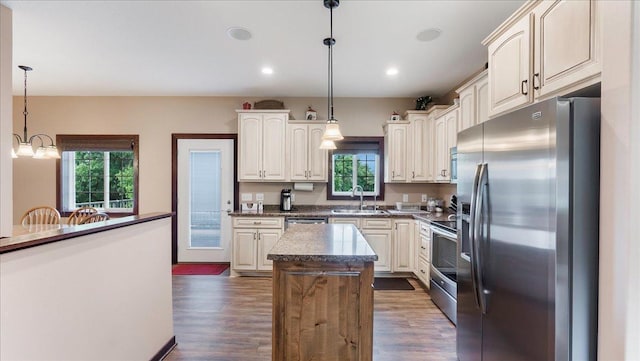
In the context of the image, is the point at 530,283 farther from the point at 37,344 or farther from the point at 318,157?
the point at 318,157

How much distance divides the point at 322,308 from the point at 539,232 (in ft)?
3.81

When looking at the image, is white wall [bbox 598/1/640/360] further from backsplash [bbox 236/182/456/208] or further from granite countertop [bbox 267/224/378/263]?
backsplash [bbox 236/182/456/208]

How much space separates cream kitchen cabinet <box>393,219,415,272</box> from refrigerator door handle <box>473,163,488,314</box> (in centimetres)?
233

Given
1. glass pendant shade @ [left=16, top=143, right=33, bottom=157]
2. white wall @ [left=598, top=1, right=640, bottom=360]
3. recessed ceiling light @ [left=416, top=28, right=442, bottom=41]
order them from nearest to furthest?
white wall @ [left=598, top=1, right=640, bottom=360], recessed ceiling light @ [left=416, top=28, right=442, bottom=41], glass pendant shade @ [left=16, top=143, right=33, bottom=157]

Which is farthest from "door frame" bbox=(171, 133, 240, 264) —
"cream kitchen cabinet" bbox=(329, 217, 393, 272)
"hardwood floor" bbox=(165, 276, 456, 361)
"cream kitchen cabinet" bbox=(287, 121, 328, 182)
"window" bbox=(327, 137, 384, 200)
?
"cream kitchen cabinet" bbox=(329, 217, 393, 272)

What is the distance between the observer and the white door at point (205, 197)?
4.77m

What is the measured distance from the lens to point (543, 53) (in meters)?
1.61

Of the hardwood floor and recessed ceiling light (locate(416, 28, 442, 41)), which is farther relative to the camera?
recessed ceiling light (locate(416, 28, 442, 41))

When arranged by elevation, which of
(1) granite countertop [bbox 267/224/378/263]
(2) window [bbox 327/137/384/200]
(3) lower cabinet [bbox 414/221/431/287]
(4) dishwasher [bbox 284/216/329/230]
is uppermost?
(2) window [bbox 327/137/384/200]

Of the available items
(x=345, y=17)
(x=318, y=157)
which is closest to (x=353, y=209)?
(x=318, y=157)

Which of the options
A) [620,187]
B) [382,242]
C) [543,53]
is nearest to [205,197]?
[382,242]

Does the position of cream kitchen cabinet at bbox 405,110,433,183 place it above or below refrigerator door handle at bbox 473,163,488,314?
above

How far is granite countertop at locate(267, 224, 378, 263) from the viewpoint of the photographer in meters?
1.65

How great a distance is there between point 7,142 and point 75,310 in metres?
1.88
